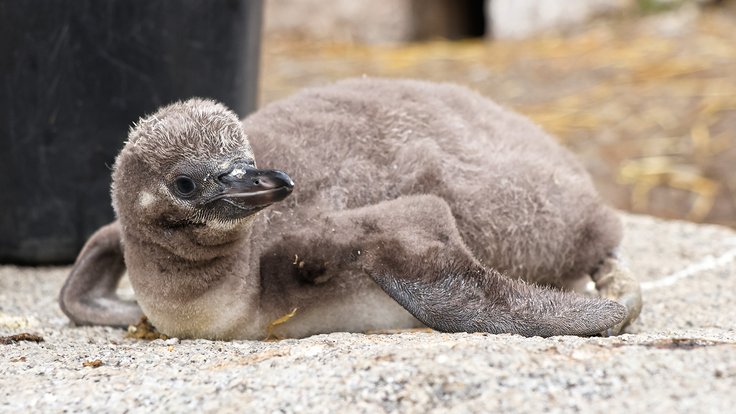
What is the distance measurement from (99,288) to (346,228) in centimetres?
124

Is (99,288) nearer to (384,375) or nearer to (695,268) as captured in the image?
(384,375)

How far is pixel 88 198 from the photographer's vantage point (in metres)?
5.57

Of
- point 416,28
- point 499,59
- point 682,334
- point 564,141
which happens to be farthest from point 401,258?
point 416,28

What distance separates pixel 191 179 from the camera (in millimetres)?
3564

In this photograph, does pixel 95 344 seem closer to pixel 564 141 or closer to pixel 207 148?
pixel 207 148

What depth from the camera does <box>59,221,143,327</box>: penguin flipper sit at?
4.27 m

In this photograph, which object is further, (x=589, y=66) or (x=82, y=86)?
(x=589, y=66)

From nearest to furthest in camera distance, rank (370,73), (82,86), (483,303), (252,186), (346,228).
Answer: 1. (252,186)
2. (483,303)
3. (346,228)
4. (82,86)
5. (370,73)

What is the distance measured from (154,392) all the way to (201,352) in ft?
1.91

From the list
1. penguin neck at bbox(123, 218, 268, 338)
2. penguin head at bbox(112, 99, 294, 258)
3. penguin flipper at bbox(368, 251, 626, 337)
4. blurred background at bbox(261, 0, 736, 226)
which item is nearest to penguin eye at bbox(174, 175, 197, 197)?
penguin head at bbox(112, 99, 294, 258)

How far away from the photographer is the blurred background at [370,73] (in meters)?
5.32

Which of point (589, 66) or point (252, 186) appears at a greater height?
point (252, 186)

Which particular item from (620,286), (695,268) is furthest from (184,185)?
(695,268)

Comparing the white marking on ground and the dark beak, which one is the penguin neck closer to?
the dark beak
